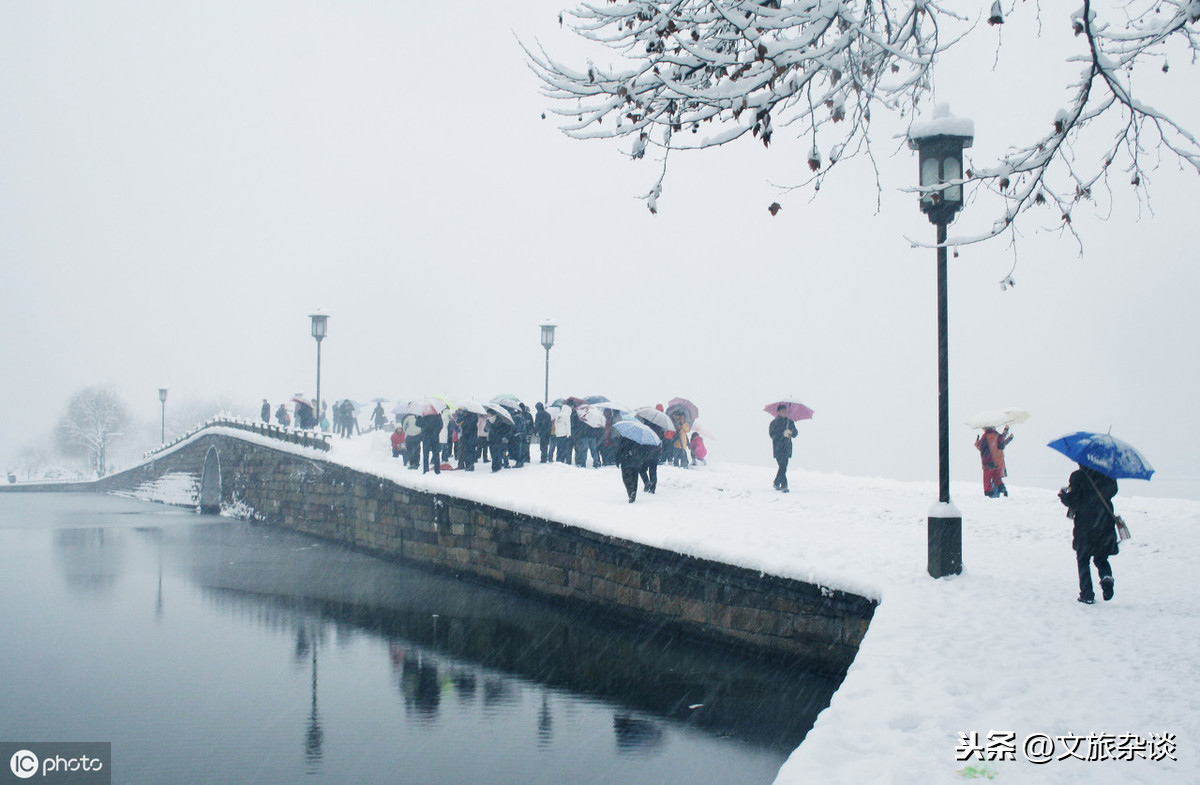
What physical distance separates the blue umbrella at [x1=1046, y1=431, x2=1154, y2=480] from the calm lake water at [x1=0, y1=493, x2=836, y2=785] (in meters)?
2.84

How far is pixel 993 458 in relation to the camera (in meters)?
14.1

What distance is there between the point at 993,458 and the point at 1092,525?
676 cm

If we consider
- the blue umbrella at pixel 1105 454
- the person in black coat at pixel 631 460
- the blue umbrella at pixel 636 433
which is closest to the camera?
the blue umbrella at pixel 1105 454

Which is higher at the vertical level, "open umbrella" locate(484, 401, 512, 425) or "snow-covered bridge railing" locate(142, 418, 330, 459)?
"open umbrella" locate(484, 401, 512, 425)

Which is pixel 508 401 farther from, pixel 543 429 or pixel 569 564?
pixel 569 564

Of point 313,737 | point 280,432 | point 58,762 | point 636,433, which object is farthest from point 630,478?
point 280,432

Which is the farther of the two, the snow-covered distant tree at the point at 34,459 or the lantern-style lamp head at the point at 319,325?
the snow-covered distant tree at the point at 34,459

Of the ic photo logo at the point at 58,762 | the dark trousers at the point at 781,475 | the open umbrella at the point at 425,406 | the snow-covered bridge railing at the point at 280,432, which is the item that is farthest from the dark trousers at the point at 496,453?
the ic photo logo at the point at 58,762

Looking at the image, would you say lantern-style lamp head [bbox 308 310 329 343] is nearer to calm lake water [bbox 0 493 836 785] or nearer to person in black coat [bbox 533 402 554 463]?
person in black coat [bbox 533 402 554 463]

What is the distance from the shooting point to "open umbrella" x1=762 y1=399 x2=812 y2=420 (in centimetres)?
1572

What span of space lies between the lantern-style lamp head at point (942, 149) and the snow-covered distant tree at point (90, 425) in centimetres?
8375

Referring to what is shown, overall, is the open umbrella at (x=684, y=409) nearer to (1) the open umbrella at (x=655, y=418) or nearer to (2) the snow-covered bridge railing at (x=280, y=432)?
(1) the open umbrella at (x=655, y=418)

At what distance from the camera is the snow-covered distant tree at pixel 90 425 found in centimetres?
7994

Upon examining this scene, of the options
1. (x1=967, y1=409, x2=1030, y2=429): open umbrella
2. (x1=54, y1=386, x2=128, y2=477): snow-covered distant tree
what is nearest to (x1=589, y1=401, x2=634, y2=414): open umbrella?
(x1=967, y1=409, x2=1030, y2=429): open umbrella
